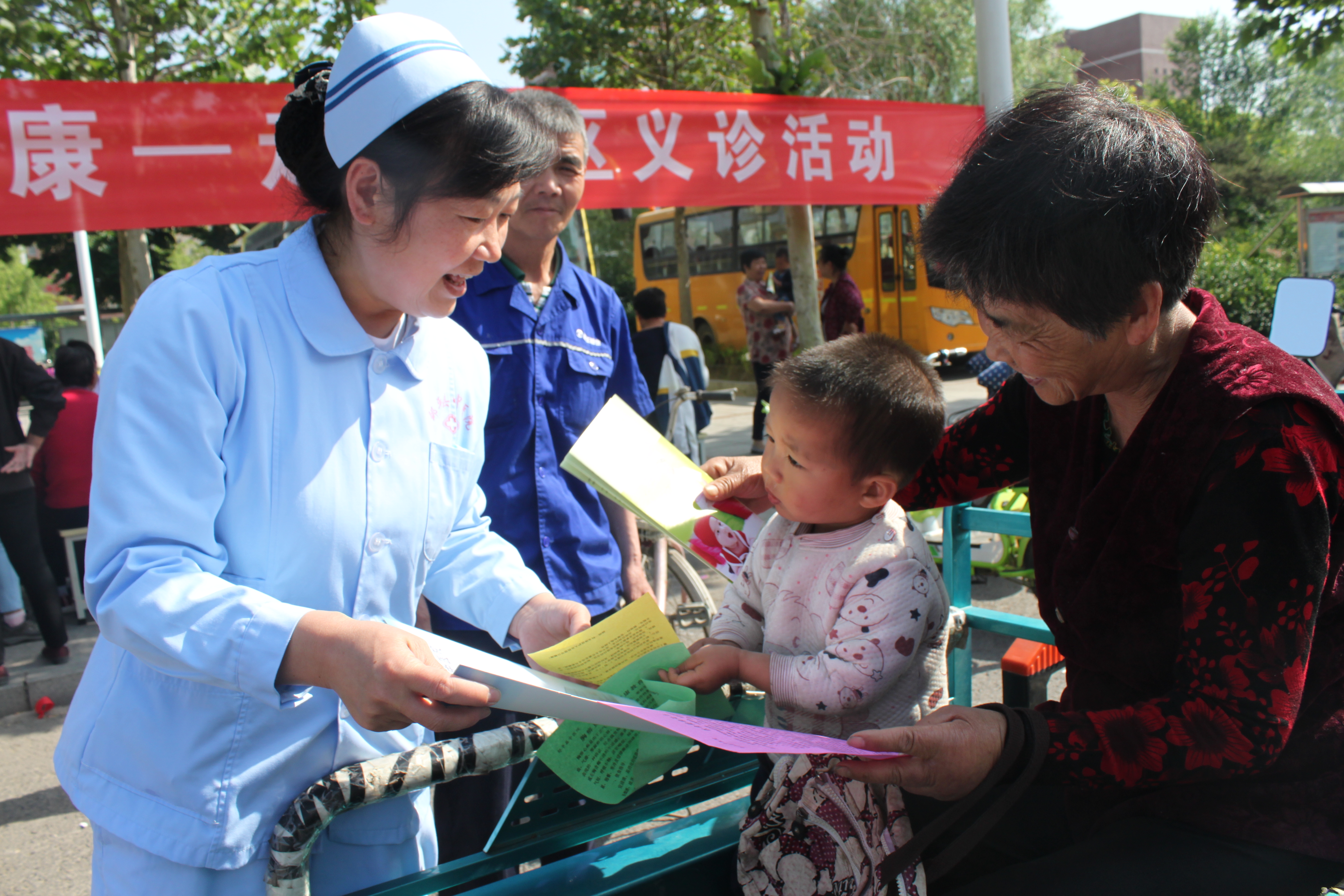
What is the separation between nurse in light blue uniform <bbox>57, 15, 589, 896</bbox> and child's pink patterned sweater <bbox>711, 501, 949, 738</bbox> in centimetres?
34

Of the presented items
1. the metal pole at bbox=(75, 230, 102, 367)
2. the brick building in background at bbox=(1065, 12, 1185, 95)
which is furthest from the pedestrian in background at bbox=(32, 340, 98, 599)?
the brick building in background at bbox=(1065, 12, 1185, 95)

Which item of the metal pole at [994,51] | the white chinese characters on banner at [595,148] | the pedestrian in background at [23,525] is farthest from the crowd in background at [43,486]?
the metal pole at [994,51]

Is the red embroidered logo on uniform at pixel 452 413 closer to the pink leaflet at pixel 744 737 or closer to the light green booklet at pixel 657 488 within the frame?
the light green booklet at pixel 657 488

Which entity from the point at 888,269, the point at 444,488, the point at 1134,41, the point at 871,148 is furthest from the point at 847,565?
the point at 1134,41

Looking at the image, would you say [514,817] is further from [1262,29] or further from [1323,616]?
[1262,29]

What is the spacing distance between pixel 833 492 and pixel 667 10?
13634 mm

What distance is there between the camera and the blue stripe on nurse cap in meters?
1.19

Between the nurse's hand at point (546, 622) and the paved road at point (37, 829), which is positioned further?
the paved road at point (37, 829)

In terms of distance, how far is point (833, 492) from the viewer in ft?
4.60

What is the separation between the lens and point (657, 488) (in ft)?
5.63

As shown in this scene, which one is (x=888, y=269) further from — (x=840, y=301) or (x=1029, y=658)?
(x=1029, y=658)

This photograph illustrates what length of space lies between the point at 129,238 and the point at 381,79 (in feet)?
33.7

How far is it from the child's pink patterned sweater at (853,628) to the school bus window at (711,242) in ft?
52.2

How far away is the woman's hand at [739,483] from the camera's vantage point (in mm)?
1689
